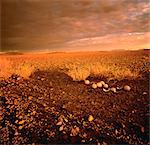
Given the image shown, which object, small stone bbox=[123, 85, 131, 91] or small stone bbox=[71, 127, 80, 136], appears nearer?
small stone bbox=[71, 127, 80, 136]

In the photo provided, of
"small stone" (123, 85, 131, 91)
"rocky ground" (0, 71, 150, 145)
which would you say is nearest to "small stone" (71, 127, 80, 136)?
"rocky ground" (0, 71, 150, 145)

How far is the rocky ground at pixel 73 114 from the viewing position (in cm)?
295

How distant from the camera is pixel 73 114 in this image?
11.0ft

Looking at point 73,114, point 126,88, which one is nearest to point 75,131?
point 73,114

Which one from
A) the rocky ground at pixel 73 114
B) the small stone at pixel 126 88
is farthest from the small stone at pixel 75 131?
the small stone at pixel 126 88

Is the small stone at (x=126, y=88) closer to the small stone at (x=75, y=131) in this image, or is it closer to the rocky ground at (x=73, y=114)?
the rocky ground at (x=73, y=114)

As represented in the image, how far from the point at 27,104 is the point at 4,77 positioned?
5.28 feet

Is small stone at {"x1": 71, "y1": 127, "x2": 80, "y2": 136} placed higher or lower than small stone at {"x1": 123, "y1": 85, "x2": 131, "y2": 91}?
lower

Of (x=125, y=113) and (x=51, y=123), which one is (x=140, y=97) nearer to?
(x=125, y=113)

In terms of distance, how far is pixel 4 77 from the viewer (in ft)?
16.6

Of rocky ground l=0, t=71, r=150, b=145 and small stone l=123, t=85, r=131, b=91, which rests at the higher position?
small stone l=123, t=85, r=131, b=91

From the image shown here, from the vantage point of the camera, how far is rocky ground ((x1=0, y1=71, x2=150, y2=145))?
2.95m

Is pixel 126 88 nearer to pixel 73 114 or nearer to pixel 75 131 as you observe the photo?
pixel 73 114

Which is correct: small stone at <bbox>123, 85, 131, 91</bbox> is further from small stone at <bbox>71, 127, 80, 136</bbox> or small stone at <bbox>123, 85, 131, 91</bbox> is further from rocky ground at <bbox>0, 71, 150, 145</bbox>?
small stone at <bbox>71, 127, 80, 136</bbox>
